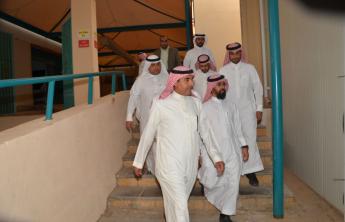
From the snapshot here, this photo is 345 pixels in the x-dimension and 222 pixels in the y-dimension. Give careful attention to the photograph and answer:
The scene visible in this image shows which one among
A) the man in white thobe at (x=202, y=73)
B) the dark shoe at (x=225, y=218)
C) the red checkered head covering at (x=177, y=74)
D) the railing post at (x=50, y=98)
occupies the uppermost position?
the man in white thobe at (x=202, y=73)

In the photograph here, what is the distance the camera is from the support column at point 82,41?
7.14 metres

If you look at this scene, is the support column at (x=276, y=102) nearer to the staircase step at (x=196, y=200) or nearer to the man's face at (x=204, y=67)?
the staircase step at (x=196, y=200)

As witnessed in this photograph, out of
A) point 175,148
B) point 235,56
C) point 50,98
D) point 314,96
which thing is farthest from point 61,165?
point 314,96

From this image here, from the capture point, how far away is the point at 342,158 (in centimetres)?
367

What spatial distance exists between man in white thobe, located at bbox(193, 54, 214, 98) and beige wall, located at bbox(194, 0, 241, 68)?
3.04 m

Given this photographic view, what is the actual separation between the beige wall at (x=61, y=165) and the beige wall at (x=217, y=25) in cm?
413

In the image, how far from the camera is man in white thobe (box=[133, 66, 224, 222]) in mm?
3131

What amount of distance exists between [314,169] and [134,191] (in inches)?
92.9

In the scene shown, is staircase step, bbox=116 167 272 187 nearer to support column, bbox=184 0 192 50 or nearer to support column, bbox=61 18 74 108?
support column, bbox=61 18 74 108

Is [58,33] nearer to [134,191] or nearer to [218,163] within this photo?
[134,191]

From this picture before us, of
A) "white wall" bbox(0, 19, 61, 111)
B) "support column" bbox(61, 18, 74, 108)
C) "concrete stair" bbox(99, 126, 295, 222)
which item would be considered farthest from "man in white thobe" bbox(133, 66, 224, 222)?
"white wall" bbox(0, 19, 61, 111)

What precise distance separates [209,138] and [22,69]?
8.70m

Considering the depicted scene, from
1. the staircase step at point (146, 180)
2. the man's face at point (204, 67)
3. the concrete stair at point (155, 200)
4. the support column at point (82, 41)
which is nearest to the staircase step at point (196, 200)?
the concrete stair at point (155, 200)

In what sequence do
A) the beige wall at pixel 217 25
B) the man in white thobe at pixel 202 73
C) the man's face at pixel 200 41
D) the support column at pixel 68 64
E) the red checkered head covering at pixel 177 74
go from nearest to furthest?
the red checkered head covering at pixel 177 74
the man in white thobe at pixel 202 73
the man's face at pixel 200 41
the support column at pixel 68 64
the beige wall at pixel 217 25
